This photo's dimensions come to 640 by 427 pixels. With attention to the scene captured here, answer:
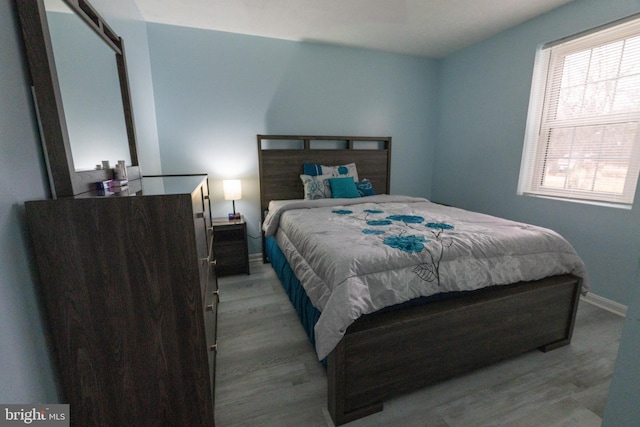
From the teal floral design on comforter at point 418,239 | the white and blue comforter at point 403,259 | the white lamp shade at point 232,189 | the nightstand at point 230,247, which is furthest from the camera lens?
the white lamp shade at point 232,189

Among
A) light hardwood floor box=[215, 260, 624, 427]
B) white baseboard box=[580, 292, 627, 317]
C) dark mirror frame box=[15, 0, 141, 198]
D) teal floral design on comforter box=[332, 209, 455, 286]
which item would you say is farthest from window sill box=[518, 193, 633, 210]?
dark mirror frame box=[15, 0, 141, 198]

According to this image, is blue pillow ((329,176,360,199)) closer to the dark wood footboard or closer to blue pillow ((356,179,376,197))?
blue pillow ((356,179,376,197))

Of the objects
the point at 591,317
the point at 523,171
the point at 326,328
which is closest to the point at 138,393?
the point at 326,328

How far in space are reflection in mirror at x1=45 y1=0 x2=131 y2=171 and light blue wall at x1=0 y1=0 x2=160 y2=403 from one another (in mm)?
122

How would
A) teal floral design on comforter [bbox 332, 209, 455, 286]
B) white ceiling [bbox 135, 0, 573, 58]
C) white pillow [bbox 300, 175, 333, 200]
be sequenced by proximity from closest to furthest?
teal floral design on comforter [bbox 332, 209, 455, 286] < white ceiling [bbox 135, 0, 573, 58] < white pillow [bbox 300, 175, 333, 200]

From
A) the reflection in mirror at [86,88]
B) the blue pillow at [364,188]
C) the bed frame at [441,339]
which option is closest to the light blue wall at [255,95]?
the blue pillow at [364,188]

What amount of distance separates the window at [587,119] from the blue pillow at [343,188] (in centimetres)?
174

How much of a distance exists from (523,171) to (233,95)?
10.4 ft

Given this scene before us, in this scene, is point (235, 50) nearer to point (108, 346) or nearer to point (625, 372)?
point (108, 346)

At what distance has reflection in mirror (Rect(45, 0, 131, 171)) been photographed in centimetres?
97

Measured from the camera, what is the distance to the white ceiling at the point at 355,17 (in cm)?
228

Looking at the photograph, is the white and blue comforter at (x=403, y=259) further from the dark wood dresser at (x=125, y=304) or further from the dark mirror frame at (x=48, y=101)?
the dark mirror frame at (x=48, y=101)

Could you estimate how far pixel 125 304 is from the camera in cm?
94

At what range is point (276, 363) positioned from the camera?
1.63 meters
